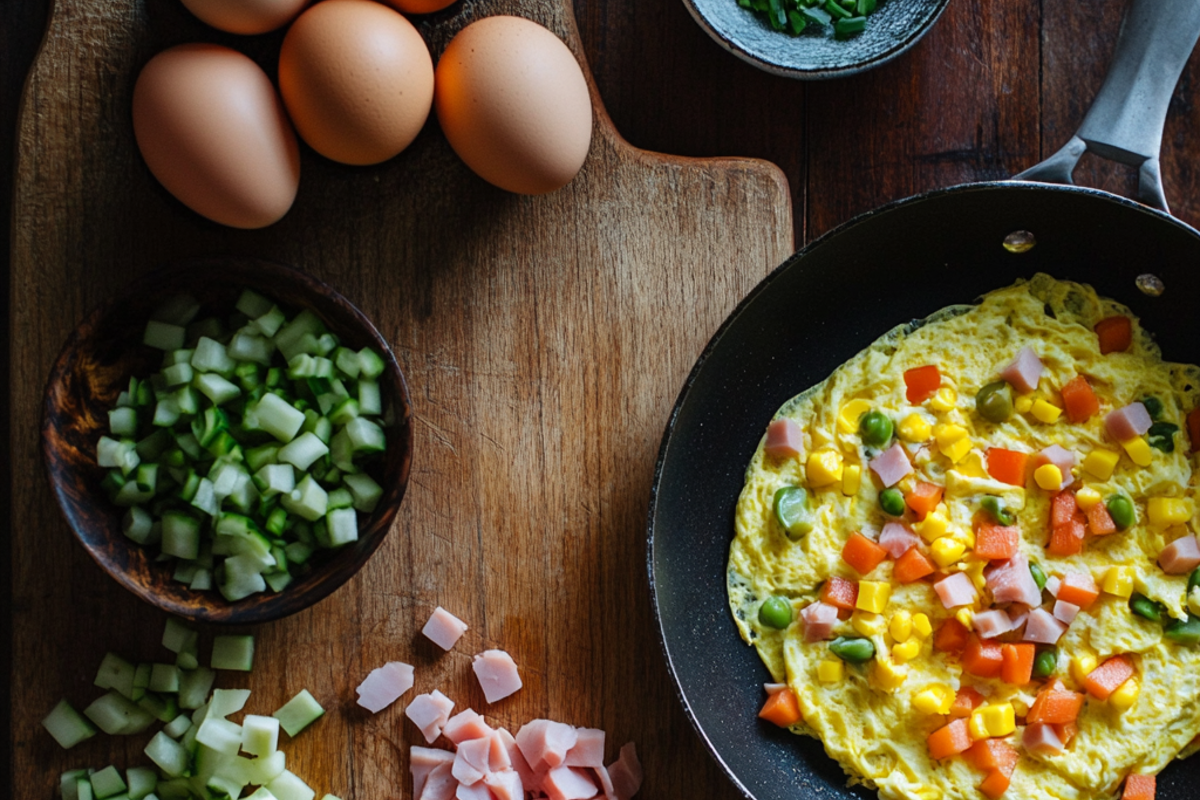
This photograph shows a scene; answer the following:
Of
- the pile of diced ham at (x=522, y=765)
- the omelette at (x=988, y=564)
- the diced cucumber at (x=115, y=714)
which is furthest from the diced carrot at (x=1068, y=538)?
the diced cucumber at (x=115, y=714)

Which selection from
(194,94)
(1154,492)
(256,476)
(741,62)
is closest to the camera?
(194,94)

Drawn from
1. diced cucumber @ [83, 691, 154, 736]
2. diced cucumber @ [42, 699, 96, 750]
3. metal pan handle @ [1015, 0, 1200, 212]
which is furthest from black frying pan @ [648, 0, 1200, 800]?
diced cucumber @ [42, 699, 96, 750]

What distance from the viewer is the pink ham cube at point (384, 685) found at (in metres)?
2.22

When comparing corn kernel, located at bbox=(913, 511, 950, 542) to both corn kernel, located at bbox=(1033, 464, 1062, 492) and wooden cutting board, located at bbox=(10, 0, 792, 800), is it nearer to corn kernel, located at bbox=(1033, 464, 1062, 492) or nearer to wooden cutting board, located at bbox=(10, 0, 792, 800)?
corn kernel, located at bbox=(1033, 464, 1062, 492)

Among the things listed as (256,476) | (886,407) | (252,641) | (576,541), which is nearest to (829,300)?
(886,407)

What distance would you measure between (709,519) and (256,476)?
988 millimetres

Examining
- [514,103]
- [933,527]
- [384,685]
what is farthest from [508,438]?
[933,527]

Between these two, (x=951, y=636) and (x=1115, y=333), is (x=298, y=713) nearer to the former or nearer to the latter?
(x=951, y=636)

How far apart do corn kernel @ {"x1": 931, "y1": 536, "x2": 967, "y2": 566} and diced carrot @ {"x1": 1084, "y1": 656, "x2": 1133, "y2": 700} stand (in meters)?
0.39

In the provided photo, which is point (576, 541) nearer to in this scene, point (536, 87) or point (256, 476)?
point (256, 476)

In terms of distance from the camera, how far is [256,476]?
2.06 m

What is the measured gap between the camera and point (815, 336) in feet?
7.50

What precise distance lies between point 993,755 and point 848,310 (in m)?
1.03

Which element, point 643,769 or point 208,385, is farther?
point 643,769
